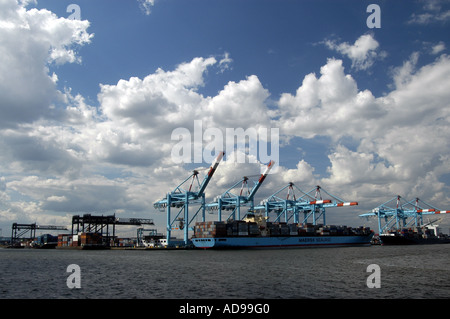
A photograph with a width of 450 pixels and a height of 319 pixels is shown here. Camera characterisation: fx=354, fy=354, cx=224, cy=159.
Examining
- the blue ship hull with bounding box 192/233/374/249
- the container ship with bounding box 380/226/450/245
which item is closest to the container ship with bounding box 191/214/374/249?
the blue ship hull with bounding box 192/233/374/249

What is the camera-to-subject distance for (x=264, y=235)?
103000 mm

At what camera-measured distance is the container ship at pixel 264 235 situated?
3730 inches

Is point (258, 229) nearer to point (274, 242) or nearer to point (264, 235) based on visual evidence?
point (264, 235)

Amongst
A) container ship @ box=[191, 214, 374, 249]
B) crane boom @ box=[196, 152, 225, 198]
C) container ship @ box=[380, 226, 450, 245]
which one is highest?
crane boom @ box=[196, 152, 225, 198]

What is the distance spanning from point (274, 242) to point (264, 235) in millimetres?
3554

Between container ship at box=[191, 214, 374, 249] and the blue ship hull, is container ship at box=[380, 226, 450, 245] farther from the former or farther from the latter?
container ship at box=[191, 214, 374, 249]

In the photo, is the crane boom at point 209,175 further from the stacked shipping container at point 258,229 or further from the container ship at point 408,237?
the container ship at point 408,237

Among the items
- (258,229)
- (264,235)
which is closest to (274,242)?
(264,235)

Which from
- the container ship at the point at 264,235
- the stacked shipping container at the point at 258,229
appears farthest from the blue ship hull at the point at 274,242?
the stacked shipping container at the point at 258,229

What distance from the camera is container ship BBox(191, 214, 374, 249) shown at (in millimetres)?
94750
